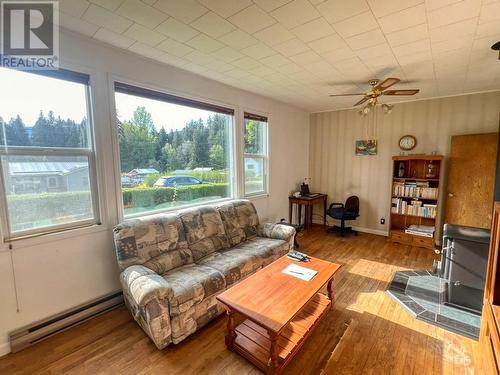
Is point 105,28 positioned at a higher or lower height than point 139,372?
higher

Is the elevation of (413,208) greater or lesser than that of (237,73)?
lesser

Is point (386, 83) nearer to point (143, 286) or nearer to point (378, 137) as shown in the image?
point (378, 137)

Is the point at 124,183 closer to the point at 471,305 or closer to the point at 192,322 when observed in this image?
the point at 192,322

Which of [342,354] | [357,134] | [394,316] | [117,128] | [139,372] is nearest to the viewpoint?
[139,372]

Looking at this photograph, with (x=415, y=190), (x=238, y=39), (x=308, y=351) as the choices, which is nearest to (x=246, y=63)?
(x=238, y=39)

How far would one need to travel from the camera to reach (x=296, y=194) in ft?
16.1

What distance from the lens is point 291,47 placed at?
2.23 metres

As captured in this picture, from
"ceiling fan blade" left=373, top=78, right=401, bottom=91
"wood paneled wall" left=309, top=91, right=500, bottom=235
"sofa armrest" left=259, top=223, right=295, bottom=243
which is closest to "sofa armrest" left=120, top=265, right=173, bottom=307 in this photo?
"sofa armrest" left=259, top=223, right=295, bottom=243

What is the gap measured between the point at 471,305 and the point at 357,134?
10.8 feet

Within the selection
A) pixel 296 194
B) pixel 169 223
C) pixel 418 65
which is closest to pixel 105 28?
pixel 169 223

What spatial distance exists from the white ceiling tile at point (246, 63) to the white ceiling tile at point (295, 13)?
2.34ft

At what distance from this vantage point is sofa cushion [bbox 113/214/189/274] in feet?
7.07

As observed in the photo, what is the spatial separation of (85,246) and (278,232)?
2.18 metres

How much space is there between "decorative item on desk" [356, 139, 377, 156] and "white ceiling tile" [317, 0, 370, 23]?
3251 mm
